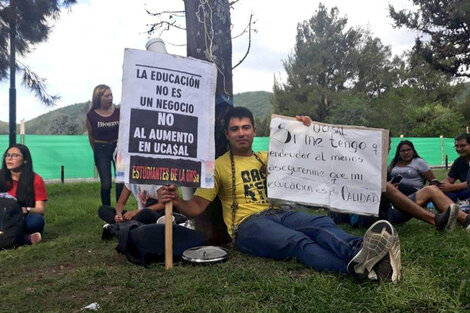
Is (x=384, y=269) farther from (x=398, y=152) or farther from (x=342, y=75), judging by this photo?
(x=342, y=75)

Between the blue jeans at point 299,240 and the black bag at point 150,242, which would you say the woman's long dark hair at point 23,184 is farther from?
the blue jeans at point 299,240

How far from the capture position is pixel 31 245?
4.81 metres

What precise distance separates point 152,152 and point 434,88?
5000 cm

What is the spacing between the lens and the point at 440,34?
20281 mm

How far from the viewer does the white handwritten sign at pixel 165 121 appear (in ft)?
11.0

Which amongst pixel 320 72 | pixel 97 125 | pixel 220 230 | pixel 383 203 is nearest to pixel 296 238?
pixel 220 230

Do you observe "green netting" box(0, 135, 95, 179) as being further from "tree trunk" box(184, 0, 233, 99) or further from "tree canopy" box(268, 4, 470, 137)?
"tree canopy" box(268, 4, 470, 137)

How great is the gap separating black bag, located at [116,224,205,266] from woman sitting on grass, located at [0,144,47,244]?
1.70 meters

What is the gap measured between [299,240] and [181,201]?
992 millimetres

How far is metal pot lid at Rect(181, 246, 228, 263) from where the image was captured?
11.5ft

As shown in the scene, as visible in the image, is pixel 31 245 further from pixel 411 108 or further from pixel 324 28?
pixel 324 28

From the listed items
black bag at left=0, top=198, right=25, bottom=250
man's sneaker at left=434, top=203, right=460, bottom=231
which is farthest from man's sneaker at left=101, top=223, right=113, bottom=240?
man's sneaker at left=434, top=203, right=460, bottom=231

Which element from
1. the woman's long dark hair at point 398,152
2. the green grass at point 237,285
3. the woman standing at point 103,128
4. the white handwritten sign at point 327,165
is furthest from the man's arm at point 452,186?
the woman standing at point 103,128

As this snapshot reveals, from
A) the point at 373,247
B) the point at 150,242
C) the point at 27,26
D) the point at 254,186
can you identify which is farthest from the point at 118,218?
the point at 27,26
